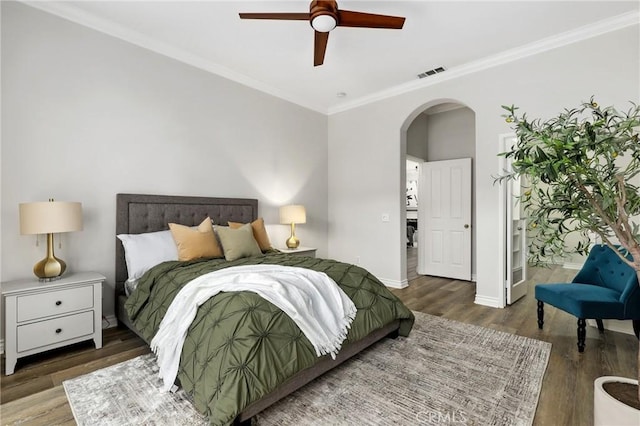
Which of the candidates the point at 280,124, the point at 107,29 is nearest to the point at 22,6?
the point at 107,29

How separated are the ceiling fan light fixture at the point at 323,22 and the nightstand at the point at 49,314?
2758mm

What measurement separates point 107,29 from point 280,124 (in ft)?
7.63

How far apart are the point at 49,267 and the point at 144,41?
8.05ft

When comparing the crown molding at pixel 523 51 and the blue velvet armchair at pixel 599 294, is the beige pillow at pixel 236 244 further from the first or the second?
the crown molding at pixel 523 51

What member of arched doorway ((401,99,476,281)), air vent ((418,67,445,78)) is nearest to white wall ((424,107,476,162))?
arched doorway ((401,99,476,281))

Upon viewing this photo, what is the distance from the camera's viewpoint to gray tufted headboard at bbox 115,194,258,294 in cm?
314

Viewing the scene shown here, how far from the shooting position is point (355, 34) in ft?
10.5

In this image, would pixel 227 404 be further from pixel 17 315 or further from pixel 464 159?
pixel 464 159

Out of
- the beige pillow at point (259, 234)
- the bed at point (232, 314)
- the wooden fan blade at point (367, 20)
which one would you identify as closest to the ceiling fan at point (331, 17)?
the wooden fan blade at point (367, 20)

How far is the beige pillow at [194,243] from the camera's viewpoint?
119 inches

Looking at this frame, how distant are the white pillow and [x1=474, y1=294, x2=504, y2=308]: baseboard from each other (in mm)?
3614

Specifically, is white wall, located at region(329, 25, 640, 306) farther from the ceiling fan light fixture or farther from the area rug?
the ceiling fan light fixture

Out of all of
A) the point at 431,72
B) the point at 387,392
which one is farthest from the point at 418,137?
the point at 387,392

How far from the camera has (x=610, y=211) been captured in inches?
50.6
